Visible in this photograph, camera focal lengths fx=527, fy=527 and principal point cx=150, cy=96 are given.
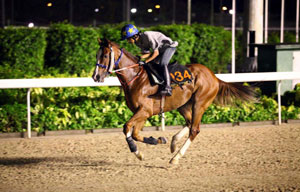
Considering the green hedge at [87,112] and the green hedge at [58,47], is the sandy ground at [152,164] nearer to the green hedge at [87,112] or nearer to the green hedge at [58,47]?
the green hedge at [87,112]

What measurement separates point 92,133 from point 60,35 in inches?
157

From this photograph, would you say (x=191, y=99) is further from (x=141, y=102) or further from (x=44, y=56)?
(x=44, y=56)

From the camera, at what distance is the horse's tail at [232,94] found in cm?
796

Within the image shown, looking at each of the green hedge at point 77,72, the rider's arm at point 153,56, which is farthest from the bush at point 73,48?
the rider's arm at point 153,56

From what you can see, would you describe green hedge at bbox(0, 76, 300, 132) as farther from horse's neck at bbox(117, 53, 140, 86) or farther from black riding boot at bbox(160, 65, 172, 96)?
horse's neck at bbox(117, 53, 140, 86)

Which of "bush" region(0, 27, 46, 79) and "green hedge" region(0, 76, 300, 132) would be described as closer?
"green hedge" region(0, 76, 300, 132)

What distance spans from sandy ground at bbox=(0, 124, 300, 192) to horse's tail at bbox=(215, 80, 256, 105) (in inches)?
28.8

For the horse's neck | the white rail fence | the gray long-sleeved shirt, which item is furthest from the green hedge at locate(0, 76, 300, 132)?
the horse's neck

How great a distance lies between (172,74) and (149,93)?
42 centimetres

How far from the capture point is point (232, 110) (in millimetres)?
10500

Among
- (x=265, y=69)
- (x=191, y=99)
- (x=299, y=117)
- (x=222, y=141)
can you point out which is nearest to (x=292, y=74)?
(x=299, y=117)

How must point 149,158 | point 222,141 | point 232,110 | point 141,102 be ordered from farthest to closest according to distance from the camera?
point 232,110
point 222,141
point 149,158
point 141,102

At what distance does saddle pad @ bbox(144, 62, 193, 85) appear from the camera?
708 cm

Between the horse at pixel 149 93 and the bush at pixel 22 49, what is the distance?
563 centimetres
